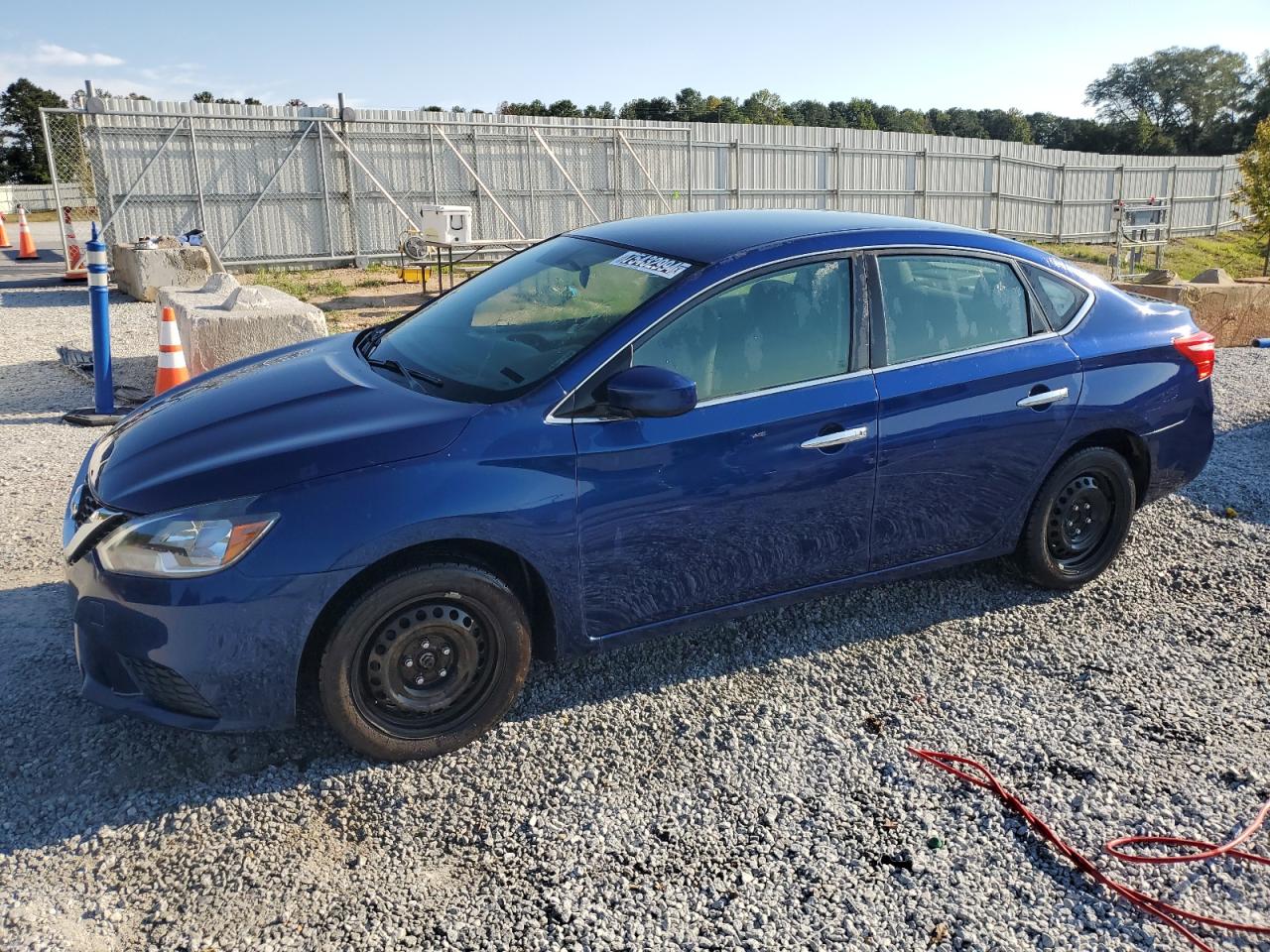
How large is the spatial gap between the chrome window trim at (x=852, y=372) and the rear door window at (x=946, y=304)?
0.08 ft

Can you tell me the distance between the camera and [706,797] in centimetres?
324

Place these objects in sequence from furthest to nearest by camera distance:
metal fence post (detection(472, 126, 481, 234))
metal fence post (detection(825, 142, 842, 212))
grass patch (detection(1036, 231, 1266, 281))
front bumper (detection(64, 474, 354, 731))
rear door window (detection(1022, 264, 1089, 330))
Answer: grass patch (detection(1036, 231, 1266, 281)) < metal fence post (detection(825, 142, 842, 212)) < metal fence post (detection(472, 126, 481, 234)) < rear door window (detection(1022, 264, 1089, 330)) < front bumper (detection(64, 474, 354, 731))

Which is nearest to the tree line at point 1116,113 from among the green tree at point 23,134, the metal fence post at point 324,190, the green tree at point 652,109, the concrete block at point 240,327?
the green tree at point 652,109

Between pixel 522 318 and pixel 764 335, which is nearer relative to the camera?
pixel 764 335

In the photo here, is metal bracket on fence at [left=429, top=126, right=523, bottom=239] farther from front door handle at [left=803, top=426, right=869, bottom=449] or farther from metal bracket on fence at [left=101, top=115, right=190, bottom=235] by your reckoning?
front door handle at [left=803, top=426, right=869, bottom=449]

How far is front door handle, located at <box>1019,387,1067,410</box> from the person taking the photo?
4.28 m

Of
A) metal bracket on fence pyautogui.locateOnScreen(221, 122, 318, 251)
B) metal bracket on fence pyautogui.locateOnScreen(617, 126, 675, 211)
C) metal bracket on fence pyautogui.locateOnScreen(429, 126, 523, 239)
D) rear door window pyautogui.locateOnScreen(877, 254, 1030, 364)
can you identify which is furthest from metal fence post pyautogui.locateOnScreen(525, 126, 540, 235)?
rear door window pyautogui.locateOnScreen(877, 254, 1030, 364)

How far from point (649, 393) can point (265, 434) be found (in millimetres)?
1277

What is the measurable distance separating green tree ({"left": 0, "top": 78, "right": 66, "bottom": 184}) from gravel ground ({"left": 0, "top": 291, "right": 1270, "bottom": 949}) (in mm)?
44734

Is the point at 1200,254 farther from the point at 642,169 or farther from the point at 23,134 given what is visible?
the point at 23,134

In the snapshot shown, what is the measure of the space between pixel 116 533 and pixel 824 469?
2402 mm

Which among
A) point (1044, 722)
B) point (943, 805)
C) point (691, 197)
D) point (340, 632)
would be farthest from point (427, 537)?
point (691, 197)

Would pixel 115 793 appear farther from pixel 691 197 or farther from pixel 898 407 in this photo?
pixel 691 197

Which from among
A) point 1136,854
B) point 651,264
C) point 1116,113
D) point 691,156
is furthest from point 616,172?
point 1116,113
